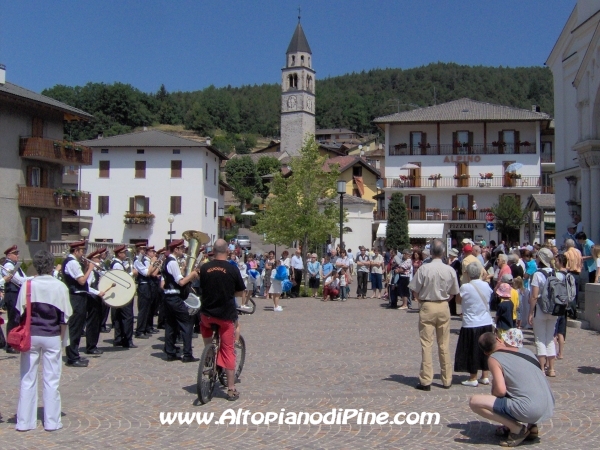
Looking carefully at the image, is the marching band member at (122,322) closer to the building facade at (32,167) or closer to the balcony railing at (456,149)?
the building facade at (32,167)

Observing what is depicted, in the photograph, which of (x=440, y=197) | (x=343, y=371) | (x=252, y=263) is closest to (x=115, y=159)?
(x=440, y=197)

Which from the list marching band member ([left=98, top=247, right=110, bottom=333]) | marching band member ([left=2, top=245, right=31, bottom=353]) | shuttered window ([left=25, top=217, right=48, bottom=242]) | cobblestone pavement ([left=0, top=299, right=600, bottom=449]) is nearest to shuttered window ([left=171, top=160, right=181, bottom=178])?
shuttered window ([left=25, top=217, right=48, bottom=242])

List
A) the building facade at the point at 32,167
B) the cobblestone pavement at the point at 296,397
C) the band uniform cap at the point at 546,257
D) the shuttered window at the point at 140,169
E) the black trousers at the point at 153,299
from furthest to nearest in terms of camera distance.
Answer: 1. the shuttered window at the point at 140,169
2. the building facade at the point at 32,167
3. the black trousers at the point at 153,299
4. the band uniform cap at the point at 546,257
5. the cobblestone pavement at the point at 296,397

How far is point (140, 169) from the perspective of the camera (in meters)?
59.7

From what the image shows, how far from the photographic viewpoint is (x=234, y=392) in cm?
922

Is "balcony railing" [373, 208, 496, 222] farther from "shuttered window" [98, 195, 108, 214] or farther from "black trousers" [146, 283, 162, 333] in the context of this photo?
"black trousers" [146, 283, 162, 333]

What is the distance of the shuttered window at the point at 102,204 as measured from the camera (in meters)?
59.5

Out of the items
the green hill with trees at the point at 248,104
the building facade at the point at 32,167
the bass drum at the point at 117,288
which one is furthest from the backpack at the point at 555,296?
the green hill with trees at the point at 248,104

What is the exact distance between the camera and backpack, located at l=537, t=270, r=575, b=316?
10617mm

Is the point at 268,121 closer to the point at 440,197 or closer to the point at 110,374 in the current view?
the point at 440,197

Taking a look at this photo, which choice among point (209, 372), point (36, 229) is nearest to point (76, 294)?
point (209, 372)

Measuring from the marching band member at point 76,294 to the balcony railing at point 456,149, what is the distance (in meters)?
50.1

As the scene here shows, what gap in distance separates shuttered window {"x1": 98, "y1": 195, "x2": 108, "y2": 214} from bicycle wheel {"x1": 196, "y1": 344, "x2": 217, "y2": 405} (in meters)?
52.5

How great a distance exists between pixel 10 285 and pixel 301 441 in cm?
829
